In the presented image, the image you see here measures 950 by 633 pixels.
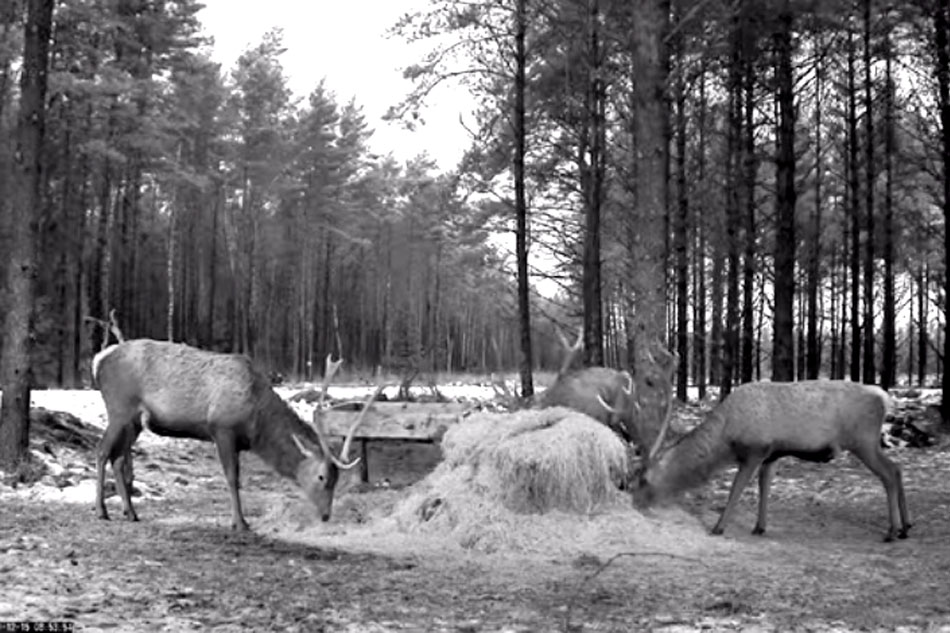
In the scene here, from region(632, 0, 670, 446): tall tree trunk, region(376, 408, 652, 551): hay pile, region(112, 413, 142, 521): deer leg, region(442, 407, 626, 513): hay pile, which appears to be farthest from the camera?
region(632, 0, 670, 446): tall tree trunk

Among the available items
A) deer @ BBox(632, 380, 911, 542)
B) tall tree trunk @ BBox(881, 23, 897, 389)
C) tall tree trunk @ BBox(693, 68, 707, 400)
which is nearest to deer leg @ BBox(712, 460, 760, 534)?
deer @ BBox(632, 380, 911, 542)

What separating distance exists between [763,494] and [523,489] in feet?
7.46

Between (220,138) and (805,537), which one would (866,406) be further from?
(220,138)

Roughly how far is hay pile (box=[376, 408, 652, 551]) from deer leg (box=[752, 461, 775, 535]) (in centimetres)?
120

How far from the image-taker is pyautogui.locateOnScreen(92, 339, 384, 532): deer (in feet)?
27.4

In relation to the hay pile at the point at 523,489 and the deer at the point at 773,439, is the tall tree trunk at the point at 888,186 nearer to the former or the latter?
the deer at the point at 773,439

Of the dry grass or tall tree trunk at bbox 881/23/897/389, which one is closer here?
the dry grass

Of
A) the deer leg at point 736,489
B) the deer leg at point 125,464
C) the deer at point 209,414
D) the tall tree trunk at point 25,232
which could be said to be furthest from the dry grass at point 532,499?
the tall tree trunk at point 25,232

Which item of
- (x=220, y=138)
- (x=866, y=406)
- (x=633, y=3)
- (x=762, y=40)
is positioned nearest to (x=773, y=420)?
(x=866, y=406)

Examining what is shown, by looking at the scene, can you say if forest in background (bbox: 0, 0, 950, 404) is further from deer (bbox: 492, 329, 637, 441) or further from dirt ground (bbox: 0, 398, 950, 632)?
dirt ground (bbox: 0, 398, 950, 632)

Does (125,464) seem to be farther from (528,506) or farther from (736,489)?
(736,489)

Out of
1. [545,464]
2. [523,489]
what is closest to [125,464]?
[523,489]

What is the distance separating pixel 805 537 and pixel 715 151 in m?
21.1

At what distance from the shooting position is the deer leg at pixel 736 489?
27.2 feet
